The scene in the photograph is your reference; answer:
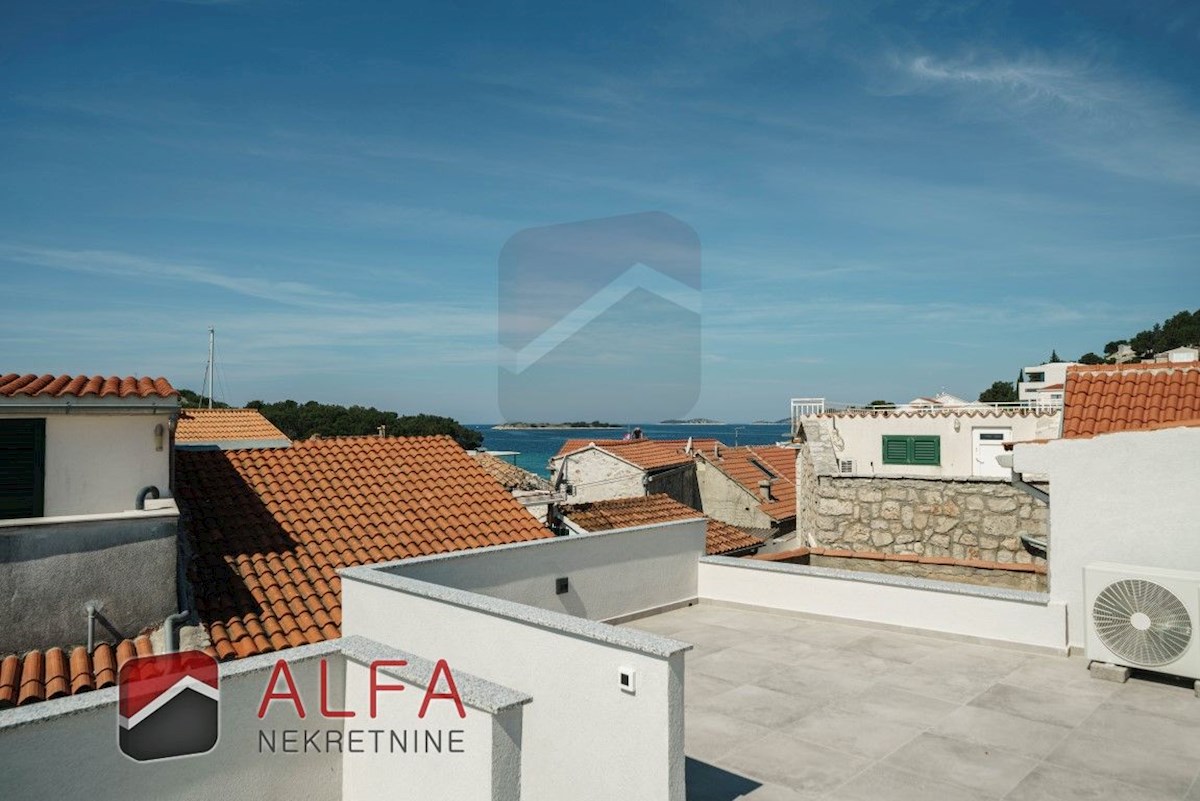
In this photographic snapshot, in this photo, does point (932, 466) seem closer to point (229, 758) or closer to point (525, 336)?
point (525, 336)

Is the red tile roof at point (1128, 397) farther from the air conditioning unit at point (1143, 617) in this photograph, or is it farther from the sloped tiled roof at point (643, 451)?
the sloped tiled roof at point (643, 451)

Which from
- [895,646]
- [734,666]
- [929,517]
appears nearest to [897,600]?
[895,646]

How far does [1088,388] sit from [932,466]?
10.4 metres

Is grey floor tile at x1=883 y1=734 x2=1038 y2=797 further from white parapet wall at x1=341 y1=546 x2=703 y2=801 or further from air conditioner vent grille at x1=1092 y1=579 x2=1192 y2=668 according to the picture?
air conditioner vent grille at x1=1092 y1=579 x2=1192 y2=668

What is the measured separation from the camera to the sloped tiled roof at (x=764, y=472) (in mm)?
28172

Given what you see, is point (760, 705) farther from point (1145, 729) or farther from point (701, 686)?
point (1145, 729)

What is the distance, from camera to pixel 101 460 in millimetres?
7512

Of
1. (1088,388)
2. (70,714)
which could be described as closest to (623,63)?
(1088,388)

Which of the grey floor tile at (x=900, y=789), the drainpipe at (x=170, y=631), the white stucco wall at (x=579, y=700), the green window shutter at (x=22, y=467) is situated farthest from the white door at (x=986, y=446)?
the green window shutter at (x=22, y=467)

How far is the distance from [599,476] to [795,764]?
909 inches

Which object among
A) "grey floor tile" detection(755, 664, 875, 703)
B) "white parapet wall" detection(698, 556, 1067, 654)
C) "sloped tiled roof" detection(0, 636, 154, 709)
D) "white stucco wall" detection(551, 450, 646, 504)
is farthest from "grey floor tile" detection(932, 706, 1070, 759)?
"white stucco wall" detection(551, 450, 646, 504)

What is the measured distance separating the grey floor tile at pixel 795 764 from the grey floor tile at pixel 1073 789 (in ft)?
3.03

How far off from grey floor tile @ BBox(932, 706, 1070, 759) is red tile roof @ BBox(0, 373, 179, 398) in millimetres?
7807

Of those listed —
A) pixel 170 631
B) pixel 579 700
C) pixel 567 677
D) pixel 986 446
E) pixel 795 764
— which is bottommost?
pixel 795 764
